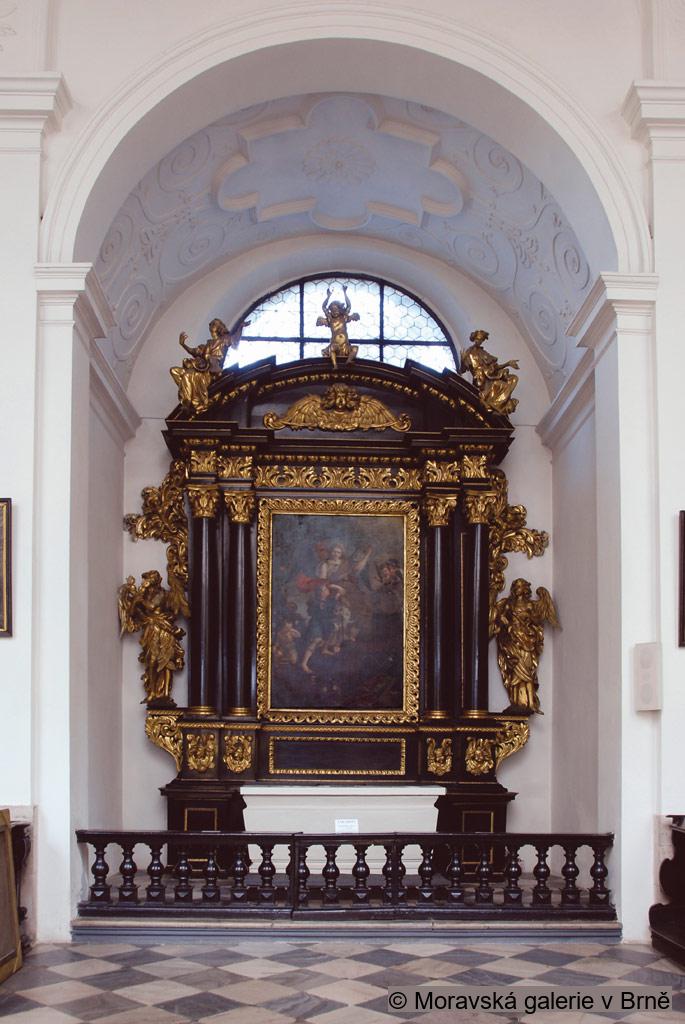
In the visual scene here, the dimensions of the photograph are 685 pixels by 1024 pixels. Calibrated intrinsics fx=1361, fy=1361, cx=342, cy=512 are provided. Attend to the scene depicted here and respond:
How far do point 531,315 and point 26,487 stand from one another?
5.41 metres

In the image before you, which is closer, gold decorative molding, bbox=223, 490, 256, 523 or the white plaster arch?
the white plaster arch

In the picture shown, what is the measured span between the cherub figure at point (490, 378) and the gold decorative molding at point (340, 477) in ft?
2.91

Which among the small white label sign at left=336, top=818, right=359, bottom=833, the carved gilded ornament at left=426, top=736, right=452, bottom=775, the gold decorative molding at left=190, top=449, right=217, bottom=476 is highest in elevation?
the gold decorative molding at left=190, top=449, right=217, bottom=476

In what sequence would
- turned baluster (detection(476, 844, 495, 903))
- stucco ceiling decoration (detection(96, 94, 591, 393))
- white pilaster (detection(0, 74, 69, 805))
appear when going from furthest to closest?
stucco ceiling decoration (detection(96, 94, 591, 393))
turned baluster (detection(476, 844, 495, 903))
white pilaster (detection(0, 74, 69, 805))

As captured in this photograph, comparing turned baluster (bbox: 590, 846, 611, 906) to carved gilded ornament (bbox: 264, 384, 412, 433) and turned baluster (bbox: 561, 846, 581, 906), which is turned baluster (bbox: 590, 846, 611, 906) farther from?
carved gilded ornament (bbox: 264, 384, 412, 433)

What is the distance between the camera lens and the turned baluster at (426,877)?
8.37m

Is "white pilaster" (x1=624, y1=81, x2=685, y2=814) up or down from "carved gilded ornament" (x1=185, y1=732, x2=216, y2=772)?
up

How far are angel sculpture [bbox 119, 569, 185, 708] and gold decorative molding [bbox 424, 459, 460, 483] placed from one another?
95.5 inches

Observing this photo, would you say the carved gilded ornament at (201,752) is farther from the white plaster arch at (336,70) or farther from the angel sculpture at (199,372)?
the white plaster arch at (336,70)

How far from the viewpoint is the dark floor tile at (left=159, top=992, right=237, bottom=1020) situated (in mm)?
6332

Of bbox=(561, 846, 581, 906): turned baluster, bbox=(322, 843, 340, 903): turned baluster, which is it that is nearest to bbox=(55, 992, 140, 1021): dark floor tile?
bbox=(322, 843, 340, 903): turned baluster

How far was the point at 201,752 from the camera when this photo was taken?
11.1 metres

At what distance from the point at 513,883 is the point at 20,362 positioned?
4.41 m

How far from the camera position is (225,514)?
11.5m
